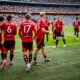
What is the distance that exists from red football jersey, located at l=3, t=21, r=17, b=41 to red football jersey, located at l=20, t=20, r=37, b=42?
57 centimetres

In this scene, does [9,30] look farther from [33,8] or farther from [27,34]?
[33,8]

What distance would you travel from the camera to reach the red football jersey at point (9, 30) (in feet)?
40.6

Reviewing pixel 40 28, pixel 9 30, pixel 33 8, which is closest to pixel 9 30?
pixel 9 30

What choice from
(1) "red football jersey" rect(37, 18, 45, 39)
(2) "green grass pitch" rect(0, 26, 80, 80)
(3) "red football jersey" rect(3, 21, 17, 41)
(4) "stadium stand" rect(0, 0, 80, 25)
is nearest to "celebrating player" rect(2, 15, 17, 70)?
(3) "red football jersey" rect(3, 21, 17, 41)

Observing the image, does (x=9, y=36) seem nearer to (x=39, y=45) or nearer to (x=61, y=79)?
(x=39, y=45)

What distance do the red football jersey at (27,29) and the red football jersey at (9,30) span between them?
573 mm

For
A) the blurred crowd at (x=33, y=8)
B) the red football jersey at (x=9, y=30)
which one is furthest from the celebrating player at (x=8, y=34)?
the blurred crowd at (x=33, y=8)

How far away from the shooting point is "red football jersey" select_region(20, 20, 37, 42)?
39.2 feet

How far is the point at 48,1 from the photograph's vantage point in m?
63.4

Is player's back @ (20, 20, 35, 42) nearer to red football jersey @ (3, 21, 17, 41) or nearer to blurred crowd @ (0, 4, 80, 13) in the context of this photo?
red football jersey @ (3, 21, 17, 41)

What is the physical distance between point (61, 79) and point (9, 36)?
3.40 metres

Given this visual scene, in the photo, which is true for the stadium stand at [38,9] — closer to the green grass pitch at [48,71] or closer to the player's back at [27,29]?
the green grass pitch at [48,71]

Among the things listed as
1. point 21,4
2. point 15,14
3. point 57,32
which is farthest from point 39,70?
point 21,4

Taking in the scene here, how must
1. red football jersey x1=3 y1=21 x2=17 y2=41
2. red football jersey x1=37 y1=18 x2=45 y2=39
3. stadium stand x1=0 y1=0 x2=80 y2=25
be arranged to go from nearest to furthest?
red football jersey x1=3 y1=21 x2=17 y2=41, red football jersey x1=37 y1=18 x2=45 y2=39, stadium stand x1=0 y1=0 x2=80 y2=25
